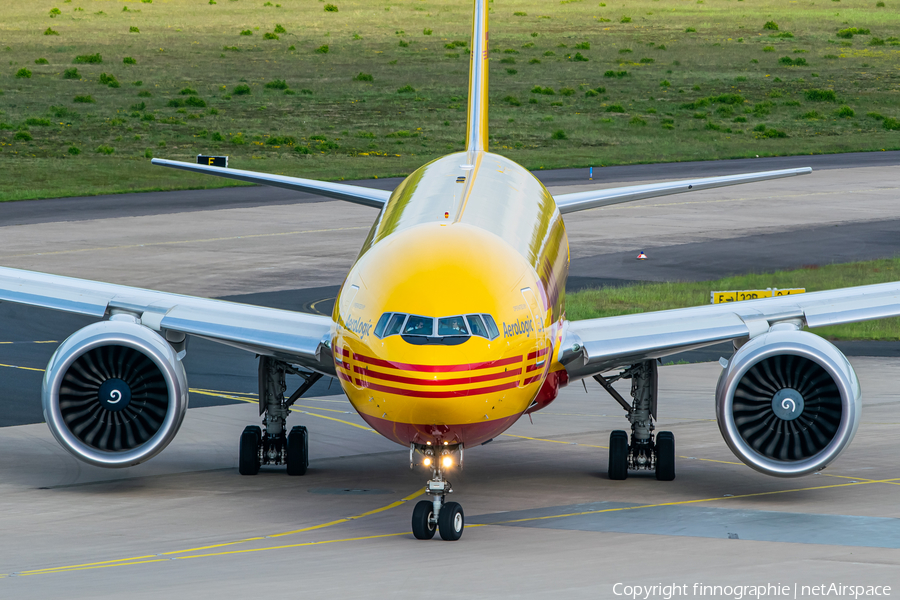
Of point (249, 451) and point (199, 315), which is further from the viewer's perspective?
point (249, 451)

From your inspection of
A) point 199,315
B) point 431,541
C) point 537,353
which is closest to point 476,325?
point 537,353

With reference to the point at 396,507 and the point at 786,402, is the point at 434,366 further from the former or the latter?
the point at 786,402

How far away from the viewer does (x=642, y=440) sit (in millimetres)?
20922

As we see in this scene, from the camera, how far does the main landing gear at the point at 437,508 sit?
1620 cm

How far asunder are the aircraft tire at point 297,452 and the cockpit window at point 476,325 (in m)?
5.97

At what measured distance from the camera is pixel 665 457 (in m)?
20.5

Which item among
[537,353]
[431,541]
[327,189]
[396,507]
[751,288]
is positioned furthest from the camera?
[751,288]

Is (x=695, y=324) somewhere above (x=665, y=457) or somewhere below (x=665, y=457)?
above

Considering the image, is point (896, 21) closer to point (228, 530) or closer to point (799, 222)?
point (799, 222)

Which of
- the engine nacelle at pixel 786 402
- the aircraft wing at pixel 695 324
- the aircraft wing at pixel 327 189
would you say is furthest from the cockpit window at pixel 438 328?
the aircraft wing at pixel 327 189

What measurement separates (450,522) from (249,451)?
5571 millimetres

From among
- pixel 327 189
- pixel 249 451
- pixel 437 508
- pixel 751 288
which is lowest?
pixel 437 508

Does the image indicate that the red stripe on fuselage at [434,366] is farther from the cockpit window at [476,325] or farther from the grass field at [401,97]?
the grass field at [401,97]

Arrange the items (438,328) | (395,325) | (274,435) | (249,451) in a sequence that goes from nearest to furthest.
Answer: (438,328), (395,325), (249,451), (274,435)
